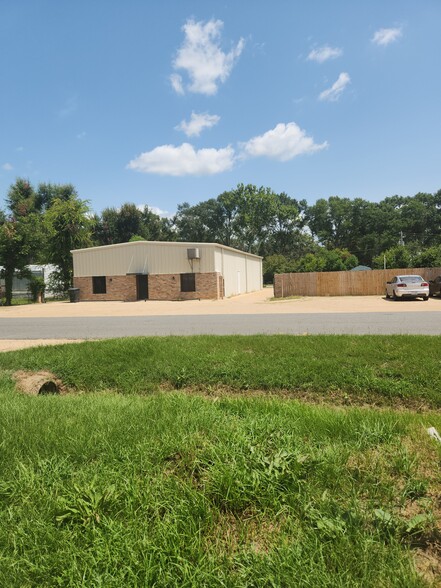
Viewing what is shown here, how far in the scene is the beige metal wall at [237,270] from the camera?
32312mm

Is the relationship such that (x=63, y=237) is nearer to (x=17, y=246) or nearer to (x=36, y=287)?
(x=36, y=287)

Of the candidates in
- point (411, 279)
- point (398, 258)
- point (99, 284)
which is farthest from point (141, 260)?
point (398, 258)

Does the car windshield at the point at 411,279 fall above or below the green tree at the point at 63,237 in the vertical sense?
below

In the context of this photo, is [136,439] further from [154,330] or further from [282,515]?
[154,330]

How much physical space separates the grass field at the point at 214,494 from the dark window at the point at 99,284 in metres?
28.5

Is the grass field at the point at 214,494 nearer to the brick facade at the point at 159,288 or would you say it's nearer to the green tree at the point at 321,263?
the brick facade at the point at 159,288

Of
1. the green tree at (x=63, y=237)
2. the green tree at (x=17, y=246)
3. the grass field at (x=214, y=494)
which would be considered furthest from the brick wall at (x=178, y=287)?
the grass field at (x=214, y=494)

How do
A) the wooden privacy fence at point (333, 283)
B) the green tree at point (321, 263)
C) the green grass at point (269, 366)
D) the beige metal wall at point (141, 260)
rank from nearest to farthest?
the green grass at point (269, 366), the wooden privacy fence at point (333, 283), the beige metal wall at point (141, 260), the green tree at point (321, 263)

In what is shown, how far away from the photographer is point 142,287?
31516mm

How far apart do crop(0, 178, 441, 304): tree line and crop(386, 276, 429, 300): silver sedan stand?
2577 cm

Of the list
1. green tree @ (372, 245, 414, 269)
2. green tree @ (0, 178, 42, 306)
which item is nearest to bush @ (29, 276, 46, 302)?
green tree @ (0, 178, 42, 306)

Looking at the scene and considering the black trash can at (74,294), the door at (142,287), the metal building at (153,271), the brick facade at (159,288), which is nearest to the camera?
the brick facade at (159,288)

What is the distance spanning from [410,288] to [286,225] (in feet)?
191

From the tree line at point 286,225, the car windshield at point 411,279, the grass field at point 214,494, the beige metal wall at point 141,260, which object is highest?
the tree line at point 286,225
